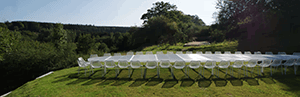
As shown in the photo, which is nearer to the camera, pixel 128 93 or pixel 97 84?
pixel 128 93

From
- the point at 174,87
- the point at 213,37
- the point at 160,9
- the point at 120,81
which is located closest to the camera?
the point at 174,87

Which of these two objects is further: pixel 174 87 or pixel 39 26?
pixel 39 26

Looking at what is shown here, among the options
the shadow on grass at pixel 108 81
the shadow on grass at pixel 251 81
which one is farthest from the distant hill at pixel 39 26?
the shadow on grass at pixel 251 81

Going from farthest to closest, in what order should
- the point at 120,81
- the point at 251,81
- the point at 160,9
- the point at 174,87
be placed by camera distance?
the point at 160,9 < the point at 120,81 < the point at 251,81 < the point at 174,87

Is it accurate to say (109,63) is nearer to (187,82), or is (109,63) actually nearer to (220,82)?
(187,82)

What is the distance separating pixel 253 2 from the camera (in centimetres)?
1662

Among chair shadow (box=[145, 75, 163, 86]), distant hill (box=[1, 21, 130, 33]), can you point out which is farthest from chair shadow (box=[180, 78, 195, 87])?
distant hill (box=[1, 21, 130, 33])

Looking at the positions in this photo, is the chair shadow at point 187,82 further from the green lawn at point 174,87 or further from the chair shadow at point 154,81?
the chair shadow at point 154,81

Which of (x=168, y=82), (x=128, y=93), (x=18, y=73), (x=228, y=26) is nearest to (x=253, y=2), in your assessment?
(x=228, y=26)

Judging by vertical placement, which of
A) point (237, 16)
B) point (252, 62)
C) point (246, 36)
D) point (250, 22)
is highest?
point (237, 16)

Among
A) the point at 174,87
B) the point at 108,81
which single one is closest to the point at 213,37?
the point at 174,87

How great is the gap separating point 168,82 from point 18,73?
1115cm

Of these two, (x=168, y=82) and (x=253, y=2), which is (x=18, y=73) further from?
(x=253, y=2)

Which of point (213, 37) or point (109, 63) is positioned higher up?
point (213, 37)
